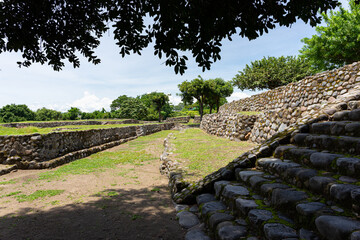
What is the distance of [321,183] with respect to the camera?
2.16 meters

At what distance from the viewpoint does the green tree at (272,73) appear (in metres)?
24.0

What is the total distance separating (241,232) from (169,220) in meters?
1.64

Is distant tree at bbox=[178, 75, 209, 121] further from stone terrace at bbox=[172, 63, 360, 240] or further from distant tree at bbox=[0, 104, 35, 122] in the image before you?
distant tree at bbox=[0, 104, 35, 122]

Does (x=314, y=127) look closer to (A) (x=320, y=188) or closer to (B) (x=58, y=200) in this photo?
(A) (x=320, y=188)

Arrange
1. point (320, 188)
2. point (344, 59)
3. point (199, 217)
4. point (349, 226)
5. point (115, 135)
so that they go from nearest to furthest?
point (349, 226) < point (320, 188) < point (199, 217) < point (115, 135) < point (344, 59)

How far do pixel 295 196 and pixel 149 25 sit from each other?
155 inches

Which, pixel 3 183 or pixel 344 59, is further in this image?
pixel 344 59

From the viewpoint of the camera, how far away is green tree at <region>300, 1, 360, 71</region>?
1566 centimetres

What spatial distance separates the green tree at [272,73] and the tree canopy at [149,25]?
23066mm

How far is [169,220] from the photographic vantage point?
352 centimetres

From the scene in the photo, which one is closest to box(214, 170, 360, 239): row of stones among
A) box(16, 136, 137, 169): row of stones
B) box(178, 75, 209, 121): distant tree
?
box(16, 136, 137, 169): row of stones

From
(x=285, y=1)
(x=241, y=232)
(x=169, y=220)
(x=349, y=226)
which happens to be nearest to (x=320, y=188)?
(x=349, y=226)

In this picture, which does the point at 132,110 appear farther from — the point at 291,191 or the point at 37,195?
the point at 291,191

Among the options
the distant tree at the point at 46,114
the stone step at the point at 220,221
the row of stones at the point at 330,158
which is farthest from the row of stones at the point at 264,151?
the distant tree at the point at 46,114
